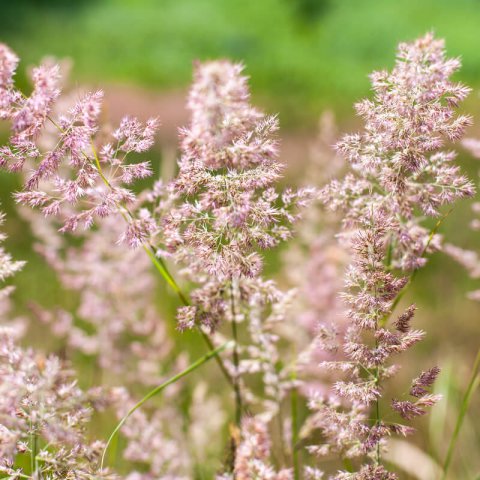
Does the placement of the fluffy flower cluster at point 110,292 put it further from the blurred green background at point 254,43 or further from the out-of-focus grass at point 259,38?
the out-of-focus grass at point 259,38

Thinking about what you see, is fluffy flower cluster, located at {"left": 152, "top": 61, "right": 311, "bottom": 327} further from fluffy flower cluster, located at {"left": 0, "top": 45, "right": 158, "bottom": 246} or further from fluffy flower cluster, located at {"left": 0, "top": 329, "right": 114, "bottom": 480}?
fluffy flower cluster, located at {"left": 0, "top": 329, "right": 114, "bottom": 480}

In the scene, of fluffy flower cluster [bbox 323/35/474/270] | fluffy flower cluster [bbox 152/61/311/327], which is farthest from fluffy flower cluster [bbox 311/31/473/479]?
fluffy flower cluster [bbox 152/61/311/327]

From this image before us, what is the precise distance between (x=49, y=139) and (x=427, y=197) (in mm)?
2162

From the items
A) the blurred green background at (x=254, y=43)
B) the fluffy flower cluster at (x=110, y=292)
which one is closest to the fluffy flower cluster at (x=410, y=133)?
the fluffy flower cluster at (x=110, y=292)

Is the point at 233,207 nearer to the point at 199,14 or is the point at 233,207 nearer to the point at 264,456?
the point at 264,456

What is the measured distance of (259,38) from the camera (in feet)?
44.3

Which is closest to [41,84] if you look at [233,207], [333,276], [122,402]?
[233,207]

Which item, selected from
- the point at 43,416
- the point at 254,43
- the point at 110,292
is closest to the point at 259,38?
the point at 254,43

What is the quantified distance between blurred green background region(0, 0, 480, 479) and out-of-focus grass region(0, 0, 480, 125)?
22mm

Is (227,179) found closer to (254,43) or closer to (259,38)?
(254,43)

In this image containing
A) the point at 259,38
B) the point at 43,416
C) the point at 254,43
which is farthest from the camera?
the point at 259,38

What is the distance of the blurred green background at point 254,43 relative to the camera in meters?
11.3

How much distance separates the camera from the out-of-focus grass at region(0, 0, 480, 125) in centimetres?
1189

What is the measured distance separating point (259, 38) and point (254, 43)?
272mm
